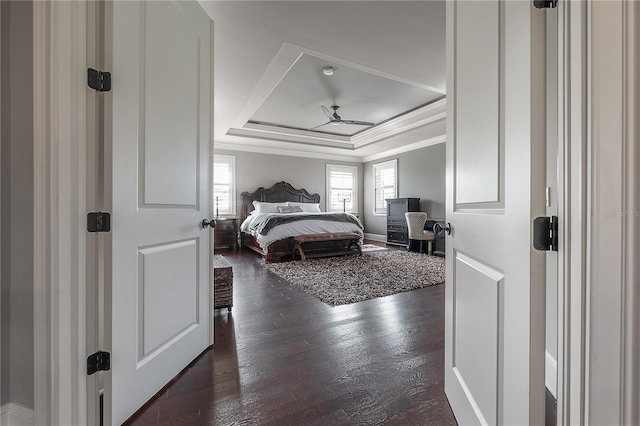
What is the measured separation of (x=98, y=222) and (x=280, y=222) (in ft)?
12.7

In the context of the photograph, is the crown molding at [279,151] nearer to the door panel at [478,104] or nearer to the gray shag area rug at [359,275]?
the gray shag area rug at [359,275]

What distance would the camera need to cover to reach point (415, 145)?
6.45 meters

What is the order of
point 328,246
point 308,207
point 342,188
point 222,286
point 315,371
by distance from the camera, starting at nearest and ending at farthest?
point 315,371 < point 222,286 < point 328,246 < point 308,207 < point 342,188

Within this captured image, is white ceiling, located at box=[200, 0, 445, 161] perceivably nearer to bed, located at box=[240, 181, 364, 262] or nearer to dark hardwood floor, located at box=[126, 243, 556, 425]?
bed, located at box=[240, 181, 364, 262]

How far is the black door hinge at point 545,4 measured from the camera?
68cm

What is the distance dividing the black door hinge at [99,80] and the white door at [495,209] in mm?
1390

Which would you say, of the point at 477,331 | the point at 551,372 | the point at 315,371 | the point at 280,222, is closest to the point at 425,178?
the point at 280,222

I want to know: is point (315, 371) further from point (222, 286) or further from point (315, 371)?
point (222, 286)

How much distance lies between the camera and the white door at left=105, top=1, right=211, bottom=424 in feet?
3.72

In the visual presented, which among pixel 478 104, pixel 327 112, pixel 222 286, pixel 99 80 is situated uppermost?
pixel 327 112

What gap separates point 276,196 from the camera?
7035mm
